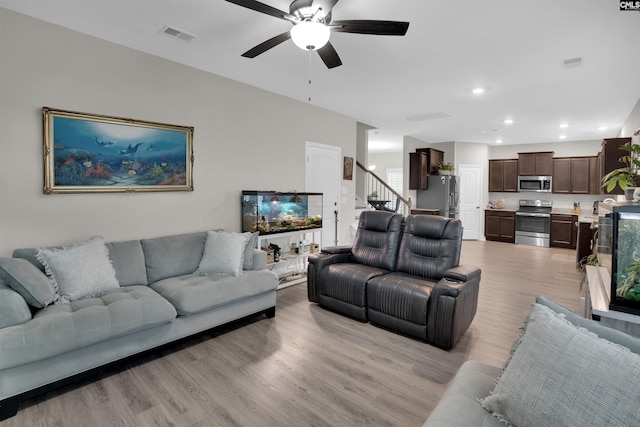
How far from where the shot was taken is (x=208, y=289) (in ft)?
9.48

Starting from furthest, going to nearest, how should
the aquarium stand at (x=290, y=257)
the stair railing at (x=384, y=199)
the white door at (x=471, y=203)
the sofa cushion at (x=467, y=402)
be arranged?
the white door at (x=471, y=203) → the stair railing at (x=384, y=199) → the aquarium stand at (x=290, y=257) → the sofa cushion at (x=467, y=402)

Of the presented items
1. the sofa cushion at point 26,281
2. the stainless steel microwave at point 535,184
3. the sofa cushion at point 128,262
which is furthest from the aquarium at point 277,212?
the stainless steel microwave at point 535,184

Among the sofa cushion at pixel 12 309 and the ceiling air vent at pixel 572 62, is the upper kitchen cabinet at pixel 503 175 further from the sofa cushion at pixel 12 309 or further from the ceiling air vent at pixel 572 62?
the sofa cushion at pixel 12 309

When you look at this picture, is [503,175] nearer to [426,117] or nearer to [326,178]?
[426,117]

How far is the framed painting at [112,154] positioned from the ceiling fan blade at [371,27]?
2241 mm

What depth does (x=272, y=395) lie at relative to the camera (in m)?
2.21

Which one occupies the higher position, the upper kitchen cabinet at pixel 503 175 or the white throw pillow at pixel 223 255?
the upper kitchen cabinet at pixel 503 175

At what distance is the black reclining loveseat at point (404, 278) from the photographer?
2852 mm

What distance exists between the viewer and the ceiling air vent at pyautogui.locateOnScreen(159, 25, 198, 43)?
2857 mm

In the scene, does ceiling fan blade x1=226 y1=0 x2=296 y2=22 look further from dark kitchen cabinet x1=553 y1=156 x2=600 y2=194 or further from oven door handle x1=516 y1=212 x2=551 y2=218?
dark kitchen cabinet x1=553 y1=156 x2=600 y2=194

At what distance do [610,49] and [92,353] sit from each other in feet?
16.8

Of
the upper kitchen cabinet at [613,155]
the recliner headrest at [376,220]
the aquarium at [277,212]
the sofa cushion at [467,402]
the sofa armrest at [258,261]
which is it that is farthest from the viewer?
the upper kitchen cabinet at [613,155]

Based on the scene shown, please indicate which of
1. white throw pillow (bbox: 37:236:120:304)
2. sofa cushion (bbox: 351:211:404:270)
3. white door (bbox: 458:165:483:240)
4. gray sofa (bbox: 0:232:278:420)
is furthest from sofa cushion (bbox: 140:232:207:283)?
white door (bbox: 458:165:483:240)

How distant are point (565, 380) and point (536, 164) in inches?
358
